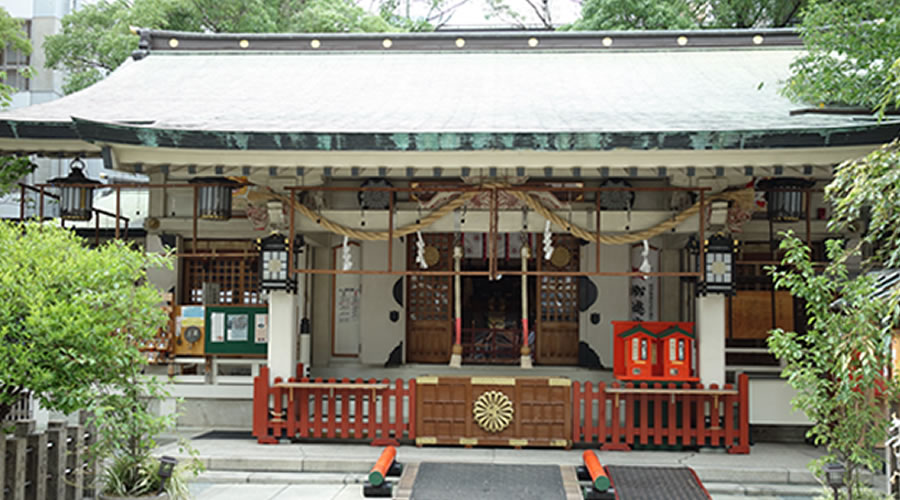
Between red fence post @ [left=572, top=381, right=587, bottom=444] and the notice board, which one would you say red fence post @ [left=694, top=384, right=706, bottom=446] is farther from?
the notice board

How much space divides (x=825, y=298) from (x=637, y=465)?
3.70 m

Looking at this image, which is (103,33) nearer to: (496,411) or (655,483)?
(496,411)

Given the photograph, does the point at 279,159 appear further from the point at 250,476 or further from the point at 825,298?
the point at 825,298

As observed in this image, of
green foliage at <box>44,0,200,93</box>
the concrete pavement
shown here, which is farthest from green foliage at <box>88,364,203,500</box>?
green foliage at <box>44,0,200,93</box>

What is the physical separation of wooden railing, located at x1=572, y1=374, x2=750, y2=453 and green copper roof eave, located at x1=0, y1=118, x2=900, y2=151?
301 centimetres

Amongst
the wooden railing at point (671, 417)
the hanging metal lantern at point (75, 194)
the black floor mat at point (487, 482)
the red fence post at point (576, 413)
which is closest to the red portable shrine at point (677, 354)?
the wooden railing at point (671, 417)

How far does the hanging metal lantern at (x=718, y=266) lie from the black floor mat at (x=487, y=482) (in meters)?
3.15

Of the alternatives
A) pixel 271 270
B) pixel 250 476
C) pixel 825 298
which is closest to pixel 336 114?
pixel 271 270

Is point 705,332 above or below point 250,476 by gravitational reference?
above

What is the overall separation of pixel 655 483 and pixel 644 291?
5700 mm

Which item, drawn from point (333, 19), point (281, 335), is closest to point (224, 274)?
point (281, 335)

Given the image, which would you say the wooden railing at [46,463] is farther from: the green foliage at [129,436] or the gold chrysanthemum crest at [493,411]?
the gold chrysanthemum crest at [493,411]

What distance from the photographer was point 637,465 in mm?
9031

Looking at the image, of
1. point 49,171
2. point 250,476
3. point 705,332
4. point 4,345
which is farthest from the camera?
point 49,171
